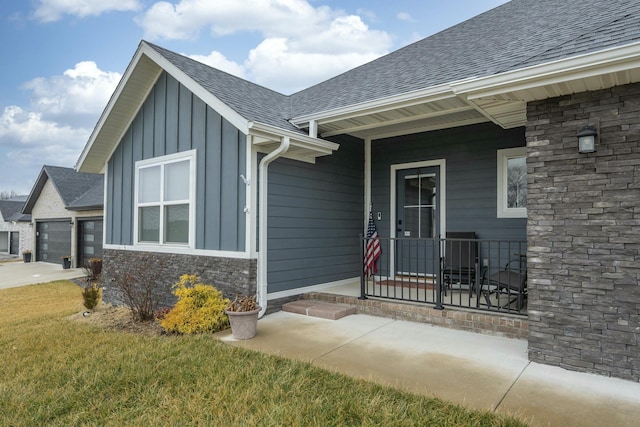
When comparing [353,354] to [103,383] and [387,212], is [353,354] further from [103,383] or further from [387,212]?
[387,212]

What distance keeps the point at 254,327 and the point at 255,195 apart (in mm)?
1856

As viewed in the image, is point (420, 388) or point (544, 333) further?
point (544, 333)

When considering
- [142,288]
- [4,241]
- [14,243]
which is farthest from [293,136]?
[4,241]

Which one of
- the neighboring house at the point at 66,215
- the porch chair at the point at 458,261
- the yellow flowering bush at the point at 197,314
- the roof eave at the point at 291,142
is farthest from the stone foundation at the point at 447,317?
the neighboring house at the point at 66,215

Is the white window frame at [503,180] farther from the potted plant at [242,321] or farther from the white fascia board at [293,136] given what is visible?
the potted plant at [242,321]

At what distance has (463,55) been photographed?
5762 millimetres

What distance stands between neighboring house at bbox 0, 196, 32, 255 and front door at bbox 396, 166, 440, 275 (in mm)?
23210

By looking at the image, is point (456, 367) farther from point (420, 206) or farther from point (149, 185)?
point (149, 185)

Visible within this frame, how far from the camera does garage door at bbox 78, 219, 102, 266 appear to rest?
48.1 ft

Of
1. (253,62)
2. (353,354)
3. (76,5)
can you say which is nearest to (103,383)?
(353,354)

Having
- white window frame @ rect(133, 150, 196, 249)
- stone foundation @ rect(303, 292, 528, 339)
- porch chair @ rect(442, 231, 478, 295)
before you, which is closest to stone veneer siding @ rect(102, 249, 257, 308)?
white window frame @ rect(133, 150, 196, 249)

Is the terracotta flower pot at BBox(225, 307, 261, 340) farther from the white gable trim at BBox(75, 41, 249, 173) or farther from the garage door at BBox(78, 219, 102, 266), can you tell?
the garage door at BBox(78, 219, 102, 266)

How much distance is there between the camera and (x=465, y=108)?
16.5 ft

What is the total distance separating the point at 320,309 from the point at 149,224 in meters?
3.84
